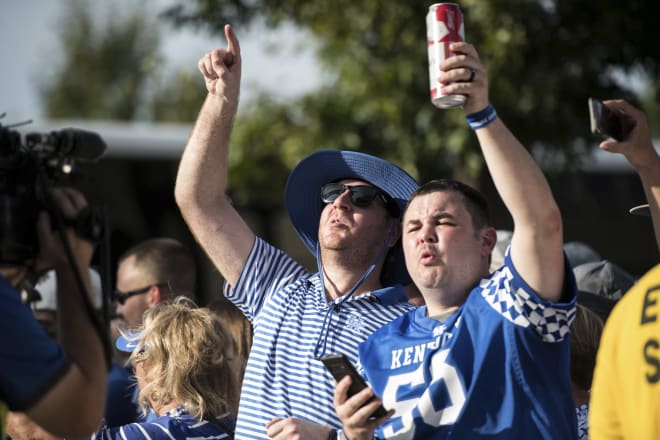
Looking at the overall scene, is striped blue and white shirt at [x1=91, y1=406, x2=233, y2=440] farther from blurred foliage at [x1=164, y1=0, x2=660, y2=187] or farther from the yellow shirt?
blurred foliage at [x1=164, y1=0, x2=660, y2=187]

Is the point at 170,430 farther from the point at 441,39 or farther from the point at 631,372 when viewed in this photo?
the point at 631,372

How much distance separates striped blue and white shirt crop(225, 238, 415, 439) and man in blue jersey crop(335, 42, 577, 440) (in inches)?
12.3

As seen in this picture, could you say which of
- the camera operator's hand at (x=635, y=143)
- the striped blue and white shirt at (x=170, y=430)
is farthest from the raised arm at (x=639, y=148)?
the striped blue and white shirt at (x=170, y=430)

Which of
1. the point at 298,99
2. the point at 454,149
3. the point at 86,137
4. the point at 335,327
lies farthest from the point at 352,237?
the point at 298,99

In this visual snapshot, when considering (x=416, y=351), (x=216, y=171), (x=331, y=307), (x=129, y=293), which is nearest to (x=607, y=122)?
(x=416, y=351)

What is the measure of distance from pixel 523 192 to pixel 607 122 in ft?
1.39

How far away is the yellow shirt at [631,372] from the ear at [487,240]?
36.2 inches

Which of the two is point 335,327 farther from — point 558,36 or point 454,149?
point 558,36

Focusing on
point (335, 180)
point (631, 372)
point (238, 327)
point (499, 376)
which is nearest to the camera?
point (631, 372)

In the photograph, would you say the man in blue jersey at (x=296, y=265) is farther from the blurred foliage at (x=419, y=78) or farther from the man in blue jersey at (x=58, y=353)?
the blurred foliage at (x=419, y=78)

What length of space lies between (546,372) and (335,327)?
3.01 ft

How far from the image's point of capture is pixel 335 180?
4.59m

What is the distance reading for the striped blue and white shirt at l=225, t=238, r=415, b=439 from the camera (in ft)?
12.4

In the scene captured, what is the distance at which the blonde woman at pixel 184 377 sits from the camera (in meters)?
3.90
